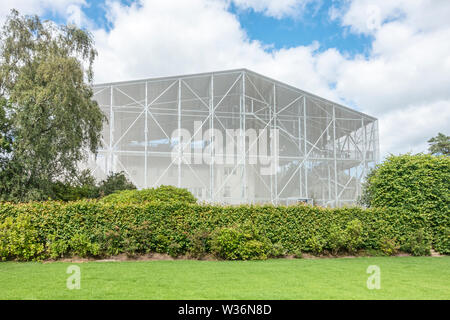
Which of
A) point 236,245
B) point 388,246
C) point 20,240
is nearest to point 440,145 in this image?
point 388,246

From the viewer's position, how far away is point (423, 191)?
1197 centimetres

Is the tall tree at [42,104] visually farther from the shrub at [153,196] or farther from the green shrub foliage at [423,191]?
the green shrub foliage at [423,191]

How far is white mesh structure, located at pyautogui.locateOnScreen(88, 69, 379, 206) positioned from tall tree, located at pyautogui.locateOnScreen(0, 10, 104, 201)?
4738mm

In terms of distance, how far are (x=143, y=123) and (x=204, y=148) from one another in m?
3.91

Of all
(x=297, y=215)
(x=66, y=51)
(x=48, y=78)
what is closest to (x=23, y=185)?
(x=48, y=78)

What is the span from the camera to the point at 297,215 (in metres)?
11.0

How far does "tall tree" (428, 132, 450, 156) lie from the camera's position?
34969 millimetres

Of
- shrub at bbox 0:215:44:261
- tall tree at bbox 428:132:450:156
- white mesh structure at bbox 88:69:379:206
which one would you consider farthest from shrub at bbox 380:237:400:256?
tall tree at bbox 428:132:450:156

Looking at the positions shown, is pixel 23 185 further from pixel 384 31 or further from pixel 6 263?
pixel 384 31

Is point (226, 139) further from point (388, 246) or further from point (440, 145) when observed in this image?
point (440, 145)

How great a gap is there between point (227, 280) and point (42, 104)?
11.3 m

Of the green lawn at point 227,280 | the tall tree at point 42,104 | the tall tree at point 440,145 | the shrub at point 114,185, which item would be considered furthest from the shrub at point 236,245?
the tall tree at point 440,145
